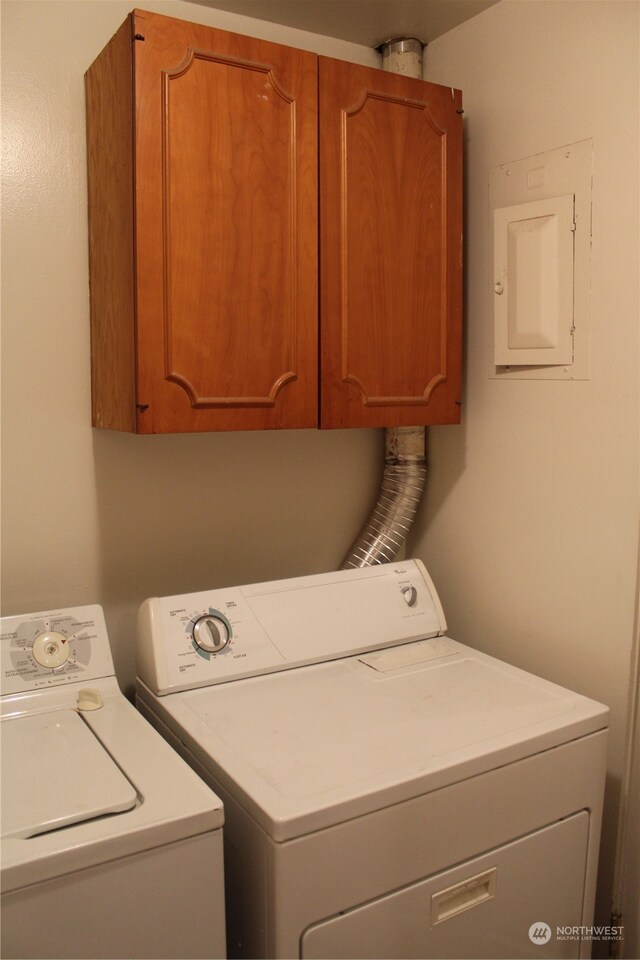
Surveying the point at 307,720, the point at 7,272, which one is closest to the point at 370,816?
the point at 307,720

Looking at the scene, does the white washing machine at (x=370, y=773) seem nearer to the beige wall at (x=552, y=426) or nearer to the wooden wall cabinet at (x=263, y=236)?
the beige wall at (x=552, y=426)

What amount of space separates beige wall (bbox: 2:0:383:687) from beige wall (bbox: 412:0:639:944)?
1.57 ft

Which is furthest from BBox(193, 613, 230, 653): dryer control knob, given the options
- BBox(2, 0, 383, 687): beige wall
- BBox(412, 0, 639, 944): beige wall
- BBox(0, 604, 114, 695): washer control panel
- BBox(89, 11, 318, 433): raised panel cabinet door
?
BBox(412, 0, 639, 944): beige wall

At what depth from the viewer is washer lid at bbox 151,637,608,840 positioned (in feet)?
3.96

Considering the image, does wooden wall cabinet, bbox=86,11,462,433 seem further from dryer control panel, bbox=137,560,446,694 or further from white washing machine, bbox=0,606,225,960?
white washing machine, bbox=0,606,225,960

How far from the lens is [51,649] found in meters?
1.55

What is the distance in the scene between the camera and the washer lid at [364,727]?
3.96ft

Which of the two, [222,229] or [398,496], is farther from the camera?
[398,496]

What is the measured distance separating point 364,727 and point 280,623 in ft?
1.23

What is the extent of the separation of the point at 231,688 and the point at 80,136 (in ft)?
4.07

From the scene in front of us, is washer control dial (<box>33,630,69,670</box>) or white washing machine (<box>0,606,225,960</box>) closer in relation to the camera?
white washing machine (<box>0,606,225,960</box>)
